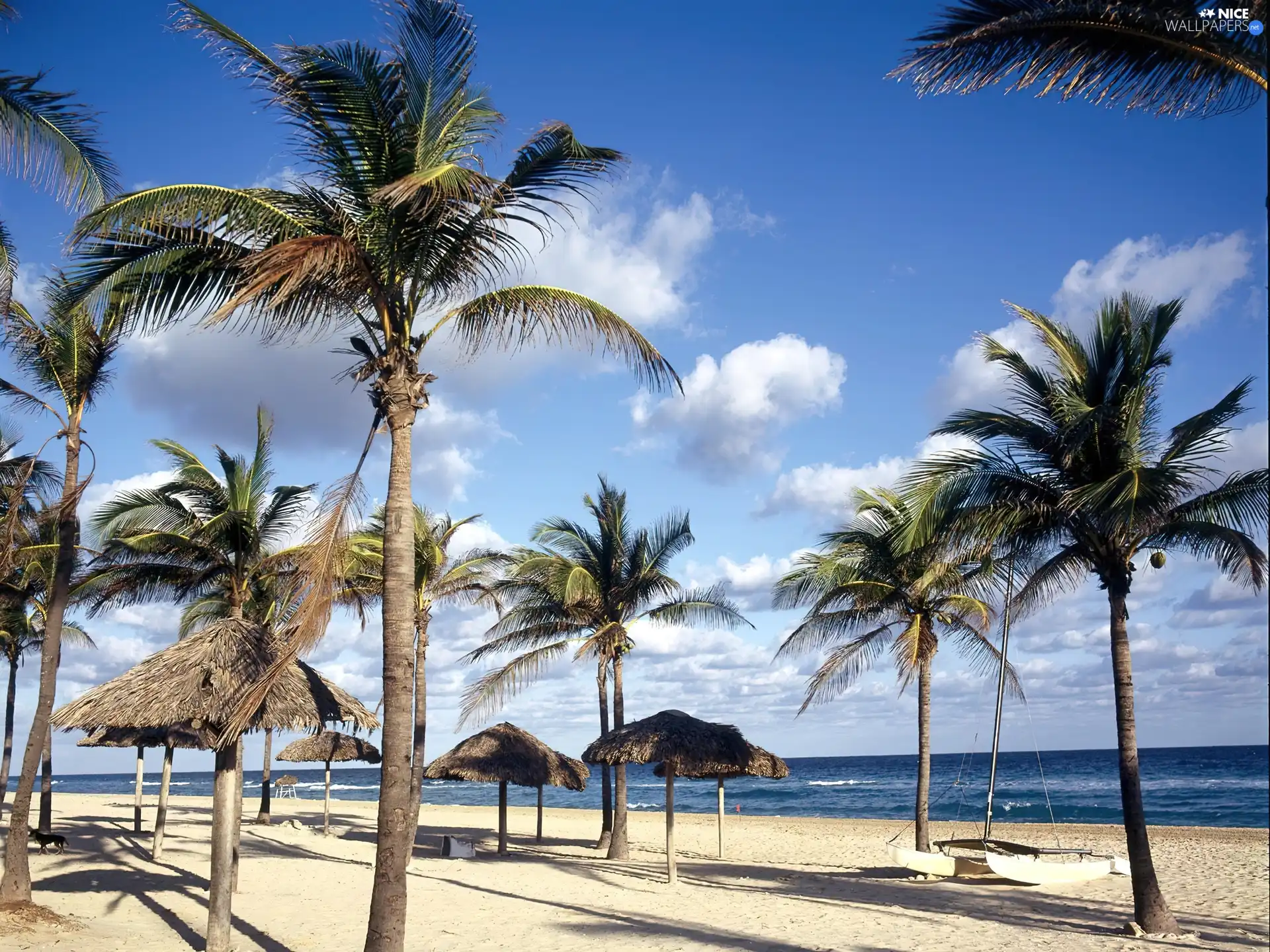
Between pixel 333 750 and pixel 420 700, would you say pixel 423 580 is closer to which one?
pixel 420 700

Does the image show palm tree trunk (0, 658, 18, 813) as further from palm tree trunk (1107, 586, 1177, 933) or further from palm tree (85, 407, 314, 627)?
palm tree trunk (1107, 586, 1177, 933)

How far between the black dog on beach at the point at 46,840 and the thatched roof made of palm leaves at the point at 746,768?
963 centimetres

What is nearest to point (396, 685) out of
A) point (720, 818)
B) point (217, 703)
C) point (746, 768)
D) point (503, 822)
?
point (217, 703)

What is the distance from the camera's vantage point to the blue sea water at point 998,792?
43906 mm

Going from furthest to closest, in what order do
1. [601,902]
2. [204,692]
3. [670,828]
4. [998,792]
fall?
1. [998,792]
2. [670,828]
3. [601,902]
4. [204,692]

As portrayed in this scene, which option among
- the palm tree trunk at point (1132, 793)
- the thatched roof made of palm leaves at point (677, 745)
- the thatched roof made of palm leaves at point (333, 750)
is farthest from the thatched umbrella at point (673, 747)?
the thatched roof made of palm leaves at point (333, 750)

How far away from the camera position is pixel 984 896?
13305 mm

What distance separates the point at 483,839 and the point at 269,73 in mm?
21693

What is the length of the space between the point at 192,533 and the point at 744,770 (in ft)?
32.0

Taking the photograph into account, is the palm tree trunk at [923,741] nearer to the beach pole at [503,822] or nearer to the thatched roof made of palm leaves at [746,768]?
the thatched roof made of palm leaves at [746,768]

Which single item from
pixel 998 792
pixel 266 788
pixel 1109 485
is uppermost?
pixel 1109 485

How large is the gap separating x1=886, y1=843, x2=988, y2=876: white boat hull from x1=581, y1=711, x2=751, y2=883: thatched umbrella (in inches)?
109

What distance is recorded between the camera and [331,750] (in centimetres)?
2453

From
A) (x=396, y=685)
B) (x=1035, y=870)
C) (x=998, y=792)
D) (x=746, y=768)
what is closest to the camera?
(x=396, y=685)
